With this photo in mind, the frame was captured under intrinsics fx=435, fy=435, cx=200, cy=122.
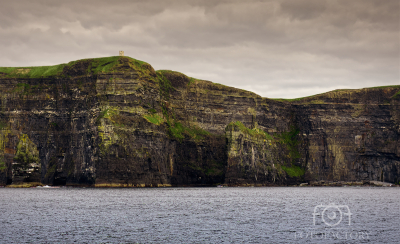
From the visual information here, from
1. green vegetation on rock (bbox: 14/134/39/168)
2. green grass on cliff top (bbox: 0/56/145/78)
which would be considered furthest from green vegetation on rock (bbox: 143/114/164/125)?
green vegetation on rock (bbox: 14/134/39/168)

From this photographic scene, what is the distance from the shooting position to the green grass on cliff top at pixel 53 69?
174 meters

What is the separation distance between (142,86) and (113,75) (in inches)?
466

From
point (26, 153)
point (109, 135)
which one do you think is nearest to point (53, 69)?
point (26, 153)

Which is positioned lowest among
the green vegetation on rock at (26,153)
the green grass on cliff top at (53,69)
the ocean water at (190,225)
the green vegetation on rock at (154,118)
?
the ocean water at (190,225)

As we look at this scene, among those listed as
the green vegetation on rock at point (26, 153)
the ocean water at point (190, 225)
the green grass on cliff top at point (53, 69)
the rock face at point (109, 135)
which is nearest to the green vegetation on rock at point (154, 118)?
the rock face at point (109, 135)

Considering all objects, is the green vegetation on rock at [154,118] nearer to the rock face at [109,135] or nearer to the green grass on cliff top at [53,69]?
the rock face at [109,135]

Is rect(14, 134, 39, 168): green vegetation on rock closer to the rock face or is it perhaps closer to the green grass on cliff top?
the rock face

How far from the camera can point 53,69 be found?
610ft

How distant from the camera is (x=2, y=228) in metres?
51.5

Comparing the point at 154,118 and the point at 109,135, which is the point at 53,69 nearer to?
the point at 154,118

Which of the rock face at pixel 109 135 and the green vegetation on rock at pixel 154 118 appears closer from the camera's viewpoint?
the rock face at pixel 109 135

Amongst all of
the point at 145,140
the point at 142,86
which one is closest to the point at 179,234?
the point at 145,140

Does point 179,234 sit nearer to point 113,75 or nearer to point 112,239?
point 112,239

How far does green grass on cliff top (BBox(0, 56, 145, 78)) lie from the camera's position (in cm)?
17350
